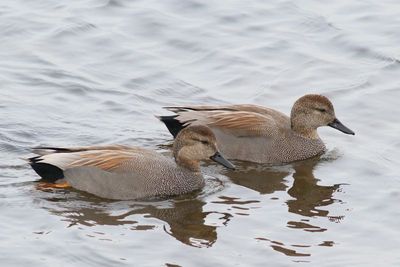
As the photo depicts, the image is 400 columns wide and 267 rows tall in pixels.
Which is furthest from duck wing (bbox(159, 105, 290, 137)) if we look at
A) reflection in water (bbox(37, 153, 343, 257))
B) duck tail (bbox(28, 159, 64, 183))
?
duck tail (bbox(28, 159, 64, 183))

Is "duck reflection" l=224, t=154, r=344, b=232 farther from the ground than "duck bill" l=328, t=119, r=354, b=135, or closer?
closer

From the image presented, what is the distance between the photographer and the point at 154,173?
1162 cm

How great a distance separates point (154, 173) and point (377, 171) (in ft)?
8.18

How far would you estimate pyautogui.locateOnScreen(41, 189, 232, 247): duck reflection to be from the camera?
10.6 meters

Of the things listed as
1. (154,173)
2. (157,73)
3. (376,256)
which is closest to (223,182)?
(154,173)

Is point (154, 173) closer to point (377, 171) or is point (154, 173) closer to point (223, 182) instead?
point (223, 182)

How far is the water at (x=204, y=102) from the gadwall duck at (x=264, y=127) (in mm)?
262

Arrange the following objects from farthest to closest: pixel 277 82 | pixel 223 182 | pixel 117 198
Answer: pixel 277 82, pixel 223 182, pixel 117 198

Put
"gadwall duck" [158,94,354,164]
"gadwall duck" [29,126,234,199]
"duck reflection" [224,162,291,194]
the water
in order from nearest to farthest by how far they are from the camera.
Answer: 1. the water
2. "gadwall duck" [29,126,234,199]
3. "duck reflection" [224,162,291,194]
4. "gadwall duck" [158,94,354,164]

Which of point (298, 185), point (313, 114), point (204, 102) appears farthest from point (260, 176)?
point (204, 102)

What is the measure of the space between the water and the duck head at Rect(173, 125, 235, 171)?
1.09 ft

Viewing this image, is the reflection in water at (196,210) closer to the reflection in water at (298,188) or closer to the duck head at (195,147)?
the reflection in water at (298,188)

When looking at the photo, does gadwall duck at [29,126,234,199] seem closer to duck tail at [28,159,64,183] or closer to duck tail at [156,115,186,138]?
duck tail at [28,159,64,183]

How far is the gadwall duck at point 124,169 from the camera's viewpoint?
453 inches
